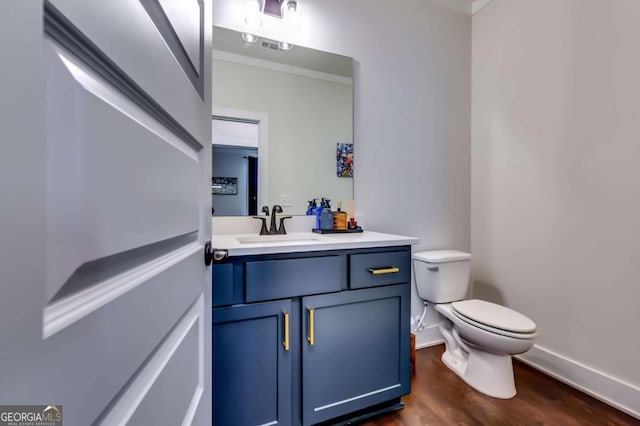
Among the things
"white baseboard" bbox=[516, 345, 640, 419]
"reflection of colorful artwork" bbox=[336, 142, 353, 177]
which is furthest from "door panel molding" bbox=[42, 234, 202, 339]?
"white baseboard" bbox=[516, 345, 640, 419]

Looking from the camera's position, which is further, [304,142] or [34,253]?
[304,142]

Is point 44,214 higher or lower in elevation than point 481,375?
higher

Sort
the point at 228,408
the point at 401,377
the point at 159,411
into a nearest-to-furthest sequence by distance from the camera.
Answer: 1. the point at 159,411
2. the point at 228,408
3. the point at 401,377

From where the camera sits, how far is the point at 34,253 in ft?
0.69

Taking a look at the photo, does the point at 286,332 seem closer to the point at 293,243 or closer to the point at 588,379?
the point at 293,243

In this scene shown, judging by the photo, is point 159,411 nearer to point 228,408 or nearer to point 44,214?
point 44,214

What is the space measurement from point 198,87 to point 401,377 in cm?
155

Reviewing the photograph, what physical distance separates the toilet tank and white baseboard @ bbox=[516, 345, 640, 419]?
59cm

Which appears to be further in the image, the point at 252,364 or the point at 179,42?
the point at 252,364

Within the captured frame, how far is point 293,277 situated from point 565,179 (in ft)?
5.86

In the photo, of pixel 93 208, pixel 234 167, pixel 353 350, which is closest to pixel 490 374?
pixel 353 350

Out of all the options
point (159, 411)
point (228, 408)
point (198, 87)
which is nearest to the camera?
point (159, 411)

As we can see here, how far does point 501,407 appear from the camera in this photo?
1.46 meters

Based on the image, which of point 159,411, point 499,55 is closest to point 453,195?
point 499,55
